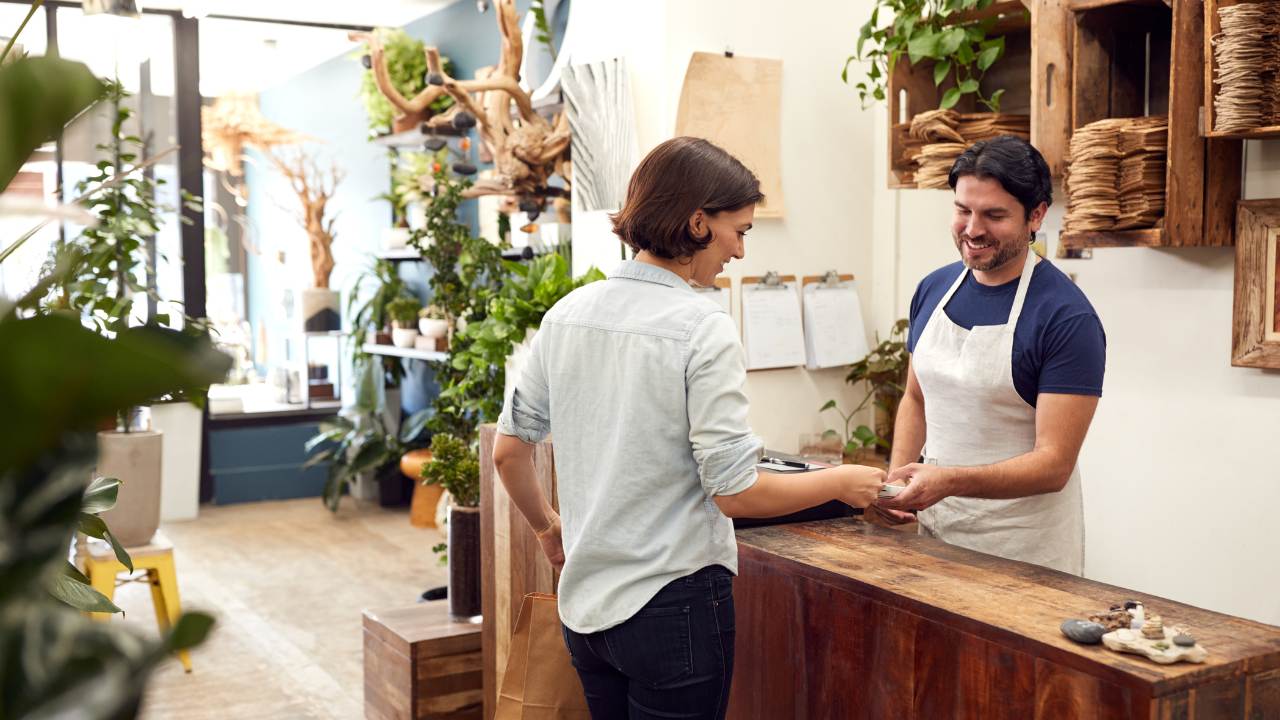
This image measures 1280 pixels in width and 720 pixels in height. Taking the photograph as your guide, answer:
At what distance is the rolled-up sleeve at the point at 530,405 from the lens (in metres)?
1.92

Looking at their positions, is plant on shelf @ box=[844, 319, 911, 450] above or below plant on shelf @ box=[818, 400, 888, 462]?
above

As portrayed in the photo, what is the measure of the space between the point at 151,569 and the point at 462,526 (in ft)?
4.91

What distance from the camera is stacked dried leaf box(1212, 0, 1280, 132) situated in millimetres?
2400

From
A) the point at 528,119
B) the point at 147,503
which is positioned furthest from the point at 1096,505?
the point at 147,503

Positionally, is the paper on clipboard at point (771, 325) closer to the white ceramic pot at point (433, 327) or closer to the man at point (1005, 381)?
the man at point (1005, 381)

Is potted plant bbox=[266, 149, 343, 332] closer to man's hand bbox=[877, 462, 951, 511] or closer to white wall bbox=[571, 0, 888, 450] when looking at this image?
white wall bbox=[571, 0, 888, 450]

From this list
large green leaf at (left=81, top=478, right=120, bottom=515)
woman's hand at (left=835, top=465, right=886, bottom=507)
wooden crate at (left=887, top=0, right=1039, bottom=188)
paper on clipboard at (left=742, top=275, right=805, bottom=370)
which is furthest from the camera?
paper on clipboard at (left=742, top=275, right=805, bottom=370)

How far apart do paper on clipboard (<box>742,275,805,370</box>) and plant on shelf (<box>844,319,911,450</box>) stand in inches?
8.6

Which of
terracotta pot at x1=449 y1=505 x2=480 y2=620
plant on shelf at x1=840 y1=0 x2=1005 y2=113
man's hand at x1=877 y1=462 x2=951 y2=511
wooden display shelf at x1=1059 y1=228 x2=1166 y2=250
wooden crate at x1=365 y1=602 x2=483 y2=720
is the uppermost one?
plant on shelf at x1=840 y1=0 x2=1005 y2=113

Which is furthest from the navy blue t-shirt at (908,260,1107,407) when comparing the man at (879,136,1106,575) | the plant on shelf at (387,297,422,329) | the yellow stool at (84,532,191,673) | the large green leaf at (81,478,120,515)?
the plant on shelf at (387,297,422,329)

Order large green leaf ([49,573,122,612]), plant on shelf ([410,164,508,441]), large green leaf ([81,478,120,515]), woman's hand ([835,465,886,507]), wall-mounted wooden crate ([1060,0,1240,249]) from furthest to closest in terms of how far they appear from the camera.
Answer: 1. plant on shelf ([410,164,508,441])
2. wall-mounted wooden crate ([1060,0,1240,249])
3. woman's hand ([835,465,886,507])
4. large green leaf ([81,478,120,515])
5. large green leaf ([49,573,122,612])

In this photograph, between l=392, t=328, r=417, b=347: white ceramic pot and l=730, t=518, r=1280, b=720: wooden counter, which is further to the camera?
l=392, t=328, r=417, b=347: white ceramic pot

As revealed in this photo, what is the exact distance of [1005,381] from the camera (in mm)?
2289

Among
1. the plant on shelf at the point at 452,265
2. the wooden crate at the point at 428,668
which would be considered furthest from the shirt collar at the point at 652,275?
the plant on shelf at the point at 452,265
